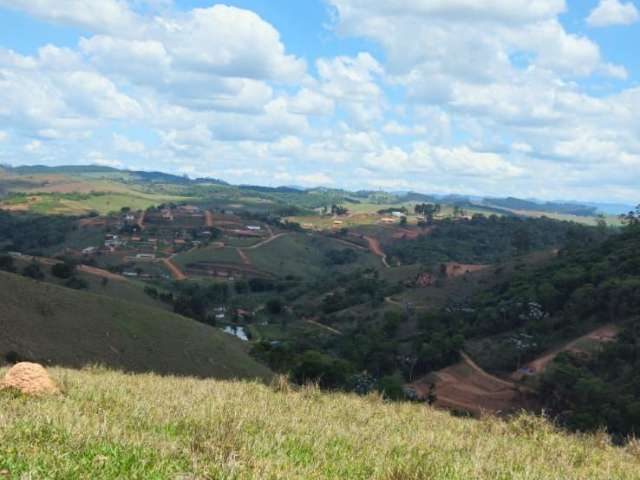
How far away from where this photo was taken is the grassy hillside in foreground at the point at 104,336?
38.4m

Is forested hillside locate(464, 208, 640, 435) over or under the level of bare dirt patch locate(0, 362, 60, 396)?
under

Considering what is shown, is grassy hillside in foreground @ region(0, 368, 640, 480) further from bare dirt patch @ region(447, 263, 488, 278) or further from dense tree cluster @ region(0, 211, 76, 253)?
dense tree cluster @ region(0, 211, 76, 253)

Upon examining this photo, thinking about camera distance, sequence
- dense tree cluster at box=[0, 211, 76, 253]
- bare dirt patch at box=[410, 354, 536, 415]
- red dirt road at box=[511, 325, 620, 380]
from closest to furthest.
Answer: bare dirt patch at box=[410, 354, 536, 415]
red dirt road at box=[511, 325, 620, 380]
dense tree cluster at box=[0, 211, 76, 253]

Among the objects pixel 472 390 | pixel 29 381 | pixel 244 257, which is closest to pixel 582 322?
pixel 472 390

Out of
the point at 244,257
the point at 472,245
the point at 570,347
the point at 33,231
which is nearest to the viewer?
the point at 570,347

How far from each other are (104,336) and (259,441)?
3885 centimetres

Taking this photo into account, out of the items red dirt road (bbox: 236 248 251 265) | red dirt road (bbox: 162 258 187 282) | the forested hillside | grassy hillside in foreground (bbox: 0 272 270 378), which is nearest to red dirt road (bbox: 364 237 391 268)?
red dirt road (bbox: 236 248 251 265)

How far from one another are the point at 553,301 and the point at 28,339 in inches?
2408

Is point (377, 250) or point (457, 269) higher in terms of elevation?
point (457, 269)

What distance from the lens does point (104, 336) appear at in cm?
4388

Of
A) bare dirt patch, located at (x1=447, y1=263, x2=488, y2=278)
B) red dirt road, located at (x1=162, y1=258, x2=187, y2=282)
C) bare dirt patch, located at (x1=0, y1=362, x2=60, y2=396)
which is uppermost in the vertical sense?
bare dirt patch, located at (x1=0, y1=362, x2=60, y2=396)

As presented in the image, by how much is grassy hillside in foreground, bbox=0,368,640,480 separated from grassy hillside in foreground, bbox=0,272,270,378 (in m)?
27.2

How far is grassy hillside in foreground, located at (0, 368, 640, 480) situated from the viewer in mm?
6387

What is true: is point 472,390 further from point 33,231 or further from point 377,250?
point 33,231
